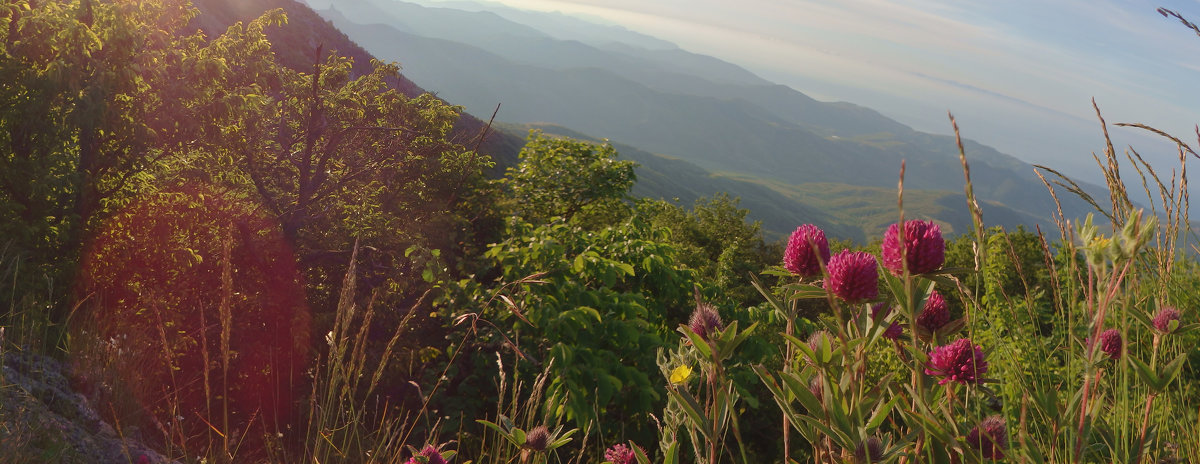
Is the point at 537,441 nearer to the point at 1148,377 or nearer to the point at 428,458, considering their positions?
the point at 428,458

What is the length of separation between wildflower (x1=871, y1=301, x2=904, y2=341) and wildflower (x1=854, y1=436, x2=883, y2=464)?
0.22 metres

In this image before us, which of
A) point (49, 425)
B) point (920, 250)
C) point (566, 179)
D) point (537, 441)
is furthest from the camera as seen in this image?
point (566, 179)

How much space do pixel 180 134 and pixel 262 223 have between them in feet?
4.10

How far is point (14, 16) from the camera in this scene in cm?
596

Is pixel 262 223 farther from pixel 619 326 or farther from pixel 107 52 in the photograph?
pixel 619 326

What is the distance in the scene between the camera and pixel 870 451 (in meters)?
1.23

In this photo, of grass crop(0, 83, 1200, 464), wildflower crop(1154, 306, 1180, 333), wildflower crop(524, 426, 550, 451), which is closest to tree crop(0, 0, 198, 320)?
grass crop(0, 83, 1200, 464)

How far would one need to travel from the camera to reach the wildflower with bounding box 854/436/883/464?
3.62 feet

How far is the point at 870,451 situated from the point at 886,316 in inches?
11.2

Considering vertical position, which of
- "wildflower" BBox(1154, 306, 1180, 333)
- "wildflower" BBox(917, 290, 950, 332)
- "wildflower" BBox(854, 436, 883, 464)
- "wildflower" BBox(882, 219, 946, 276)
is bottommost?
"wildflower" BBox(854, 436, 883, 464)

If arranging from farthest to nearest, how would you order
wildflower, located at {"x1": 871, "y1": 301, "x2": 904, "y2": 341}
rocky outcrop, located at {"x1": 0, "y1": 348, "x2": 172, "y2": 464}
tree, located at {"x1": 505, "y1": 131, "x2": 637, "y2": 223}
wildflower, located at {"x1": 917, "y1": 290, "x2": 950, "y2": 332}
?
tree, located at {"x1": 505, "y1": 131, "x2": 637, "y2": 223}
rocky outcrop, located at {"x1": 0, "y1": 348, "x2": 172, "y2": 464}
wildflower, located at {"x1": 917, "y1": 290, "x2": 950, "y2": 332}
wildflower, located at {"x1": 871, "y1": 301, "x2": 904, "y2": 341}

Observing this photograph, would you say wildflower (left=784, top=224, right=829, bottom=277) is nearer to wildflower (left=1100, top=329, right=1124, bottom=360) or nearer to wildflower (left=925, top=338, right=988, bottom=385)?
wildflower (left=925, top=338, right=988, bottom=385)

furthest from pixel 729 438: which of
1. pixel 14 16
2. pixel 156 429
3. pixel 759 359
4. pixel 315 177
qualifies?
pixel 14 16

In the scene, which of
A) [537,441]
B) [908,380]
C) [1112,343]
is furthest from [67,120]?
[1112,343]
